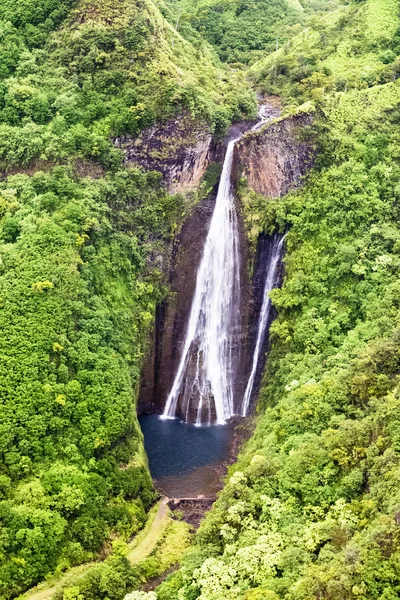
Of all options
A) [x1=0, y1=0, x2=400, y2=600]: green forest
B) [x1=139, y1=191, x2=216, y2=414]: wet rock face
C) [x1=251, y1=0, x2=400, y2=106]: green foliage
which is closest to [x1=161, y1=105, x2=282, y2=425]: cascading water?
[x1=139, y1=191, x2=216, y2=414]: wet rock face

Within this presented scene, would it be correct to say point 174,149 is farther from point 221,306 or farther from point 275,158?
point 221,306

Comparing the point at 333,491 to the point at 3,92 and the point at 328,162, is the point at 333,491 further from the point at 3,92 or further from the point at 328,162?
the point at 3,92

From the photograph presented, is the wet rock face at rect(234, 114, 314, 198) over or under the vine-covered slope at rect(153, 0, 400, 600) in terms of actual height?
over

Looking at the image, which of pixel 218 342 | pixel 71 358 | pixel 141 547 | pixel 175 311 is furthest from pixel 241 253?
pixel 141 547

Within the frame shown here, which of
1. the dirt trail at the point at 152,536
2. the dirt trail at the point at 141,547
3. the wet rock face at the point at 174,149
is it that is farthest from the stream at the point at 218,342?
the dirt trail at the point at 141,547

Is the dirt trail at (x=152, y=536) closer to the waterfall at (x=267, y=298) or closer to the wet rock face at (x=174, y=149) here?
the waterfall at (x=267, y=298)

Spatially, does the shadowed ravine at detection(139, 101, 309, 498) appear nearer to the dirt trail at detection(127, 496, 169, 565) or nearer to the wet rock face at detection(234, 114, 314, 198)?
the wet rock face at detection(234, 114, 314, 198)
